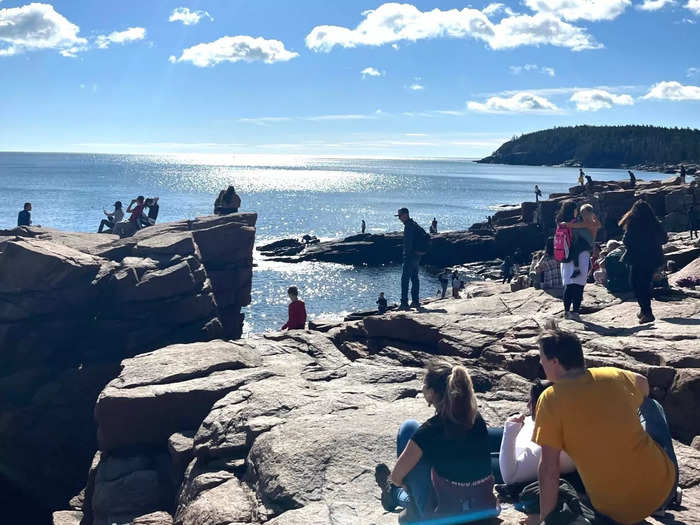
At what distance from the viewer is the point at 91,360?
16.2 m

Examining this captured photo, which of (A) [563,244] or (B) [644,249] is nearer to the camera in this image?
(B) [644,249]

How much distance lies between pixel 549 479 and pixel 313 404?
14.9ft

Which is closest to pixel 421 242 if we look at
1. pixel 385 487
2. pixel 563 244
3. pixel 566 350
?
pixel 563 244

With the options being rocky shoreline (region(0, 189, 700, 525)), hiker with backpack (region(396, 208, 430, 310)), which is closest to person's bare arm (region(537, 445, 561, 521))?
rocky shoreline (region(0, 189, 700, 525))

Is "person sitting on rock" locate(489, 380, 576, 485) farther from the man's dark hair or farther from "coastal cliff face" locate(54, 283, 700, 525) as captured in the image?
the man's dark hair

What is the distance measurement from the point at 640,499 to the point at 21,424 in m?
14.3

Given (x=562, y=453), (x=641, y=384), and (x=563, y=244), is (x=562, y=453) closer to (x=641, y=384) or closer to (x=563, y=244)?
(x=641, y=384)

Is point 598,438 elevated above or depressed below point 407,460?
above

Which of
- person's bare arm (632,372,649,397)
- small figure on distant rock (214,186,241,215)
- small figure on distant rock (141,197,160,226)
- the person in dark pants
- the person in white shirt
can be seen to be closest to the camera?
person's bare arm (632,372,649,397)

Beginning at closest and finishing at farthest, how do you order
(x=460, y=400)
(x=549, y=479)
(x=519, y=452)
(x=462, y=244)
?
(x=549, y=479), (x=460, y=400), (x=519, y=452), (x=462, y=244)

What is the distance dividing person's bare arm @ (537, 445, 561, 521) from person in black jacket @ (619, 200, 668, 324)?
698 cm

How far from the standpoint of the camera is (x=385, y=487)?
226 inches

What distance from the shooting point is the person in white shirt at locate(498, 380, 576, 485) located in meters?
5.30

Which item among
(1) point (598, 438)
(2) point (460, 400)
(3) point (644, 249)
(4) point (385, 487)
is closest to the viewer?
(1) point (598, 438)
